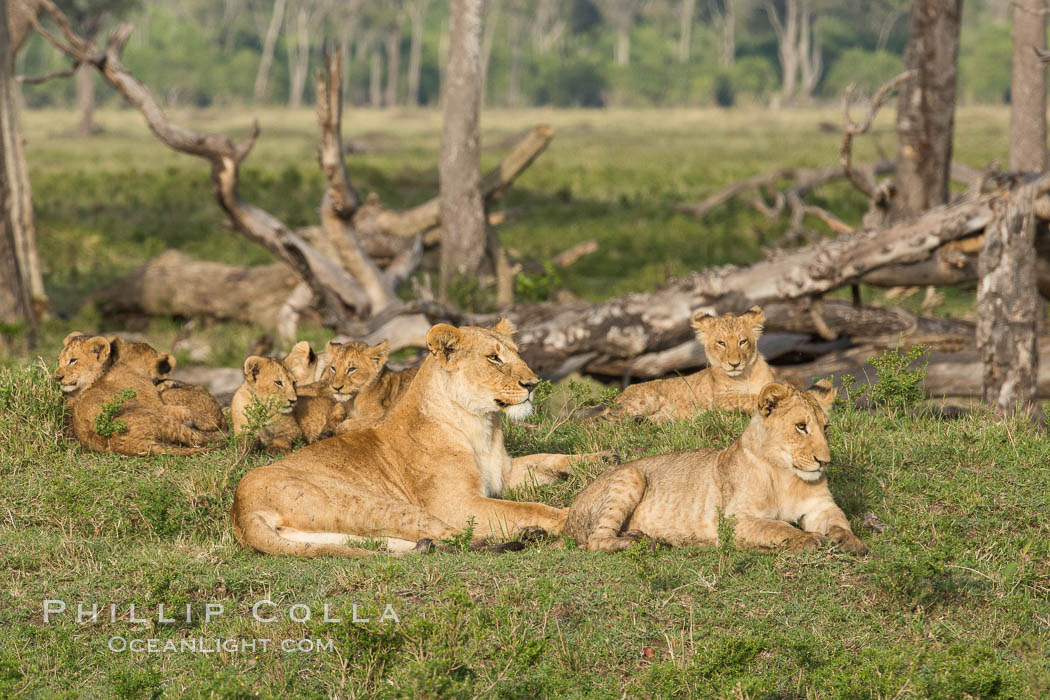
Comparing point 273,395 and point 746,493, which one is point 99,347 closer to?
point 273,395

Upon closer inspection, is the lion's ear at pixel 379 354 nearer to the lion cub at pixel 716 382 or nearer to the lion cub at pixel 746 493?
the lion cub at pixel 716 382

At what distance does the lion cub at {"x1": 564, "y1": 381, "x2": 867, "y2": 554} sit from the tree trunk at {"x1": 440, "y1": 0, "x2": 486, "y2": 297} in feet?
30.8

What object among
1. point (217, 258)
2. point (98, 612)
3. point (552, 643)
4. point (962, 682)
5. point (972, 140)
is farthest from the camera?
point (972, 140)

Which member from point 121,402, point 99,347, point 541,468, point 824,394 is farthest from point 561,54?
point 824,394

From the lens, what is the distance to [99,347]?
9.26 metres

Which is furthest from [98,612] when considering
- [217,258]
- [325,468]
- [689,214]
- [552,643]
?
[689,214]

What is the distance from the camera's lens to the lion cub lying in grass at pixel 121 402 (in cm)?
866

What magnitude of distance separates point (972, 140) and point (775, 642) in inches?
1952

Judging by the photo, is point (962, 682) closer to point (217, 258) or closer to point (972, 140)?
point (217, 258)

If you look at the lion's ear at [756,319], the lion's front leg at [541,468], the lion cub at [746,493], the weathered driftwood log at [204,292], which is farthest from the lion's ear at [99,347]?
the weathered driftwood log at [204,292]

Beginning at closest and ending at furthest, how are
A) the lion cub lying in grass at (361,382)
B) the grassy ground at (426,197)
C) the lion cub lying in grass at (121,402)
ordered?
1. the lion cub lying in grass at (121,402)
2. the lion cub lying in grass at (361,382)
3. the grassy ground at (426,197)

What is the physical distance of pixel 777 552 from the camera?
20.9 feet

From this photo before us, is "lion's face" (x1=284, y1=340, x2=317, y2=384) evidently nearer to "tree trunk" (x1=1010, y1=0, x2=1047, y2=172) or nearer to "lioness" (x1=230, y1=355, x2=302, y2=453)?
"lioness" (x1=230, y1=355, x2=302, y2=453)

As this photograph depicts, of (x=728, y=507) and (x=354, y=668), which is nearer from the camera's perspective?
(x=354, y=668)
